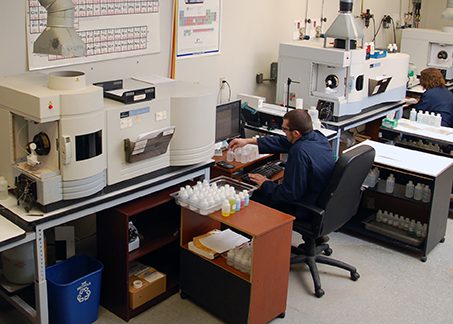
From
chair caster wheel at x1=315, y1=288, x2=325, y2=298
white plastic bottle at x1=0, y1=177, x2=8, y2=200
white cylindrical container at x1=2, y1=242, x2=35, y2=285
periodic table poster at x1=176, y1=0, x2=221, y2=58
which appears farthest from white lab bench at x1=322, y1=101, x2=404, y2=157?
white plastic bottle at x1=0, y1=177, x2=8, y2=200

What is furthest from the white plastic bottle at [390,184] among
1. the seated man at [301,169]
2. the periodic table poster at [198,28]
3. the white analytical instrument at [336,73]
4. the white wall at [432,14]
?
the white wall at [432,14]

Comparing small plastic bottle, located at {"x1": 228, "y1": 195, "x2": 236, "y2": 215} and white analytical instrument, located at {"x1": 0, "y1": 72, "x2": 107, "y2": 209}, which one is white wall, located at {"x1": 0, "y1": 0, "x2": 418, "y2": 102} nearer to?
Answer: white analytical instrument, located at {"x1": 0, "y1": 72, "x2": 107, "y2": 209}

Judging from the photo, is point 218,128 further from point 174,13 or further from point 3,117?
point 3,117

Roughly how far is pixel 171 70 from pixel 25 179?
60.5 inches

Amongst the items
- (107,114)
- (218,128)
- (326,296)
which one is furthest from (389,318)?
(107,114)

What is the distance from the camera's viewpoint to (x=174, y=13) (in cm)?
376

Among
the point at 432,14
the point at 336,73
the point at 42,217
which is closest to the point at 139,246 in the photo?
the point at 42,217

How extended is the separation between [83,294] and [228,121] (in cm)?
161

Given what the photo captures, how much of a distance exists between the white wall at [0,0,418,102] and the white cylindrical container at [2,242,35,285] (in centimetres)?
91

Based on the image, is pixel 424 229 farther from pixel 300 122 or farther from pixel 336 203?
pixel 300 122

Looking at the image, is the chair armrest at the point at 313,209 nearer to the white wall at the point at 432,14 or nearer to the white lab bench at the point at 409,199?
the white lab bench at the point at 409,199

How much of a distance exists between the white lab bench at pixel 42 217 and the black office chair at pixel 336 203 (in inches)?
33.4

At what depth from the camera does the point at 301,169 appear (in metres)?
3.27

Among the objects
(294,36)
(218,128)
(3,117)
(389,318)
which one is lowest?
(389,318)
